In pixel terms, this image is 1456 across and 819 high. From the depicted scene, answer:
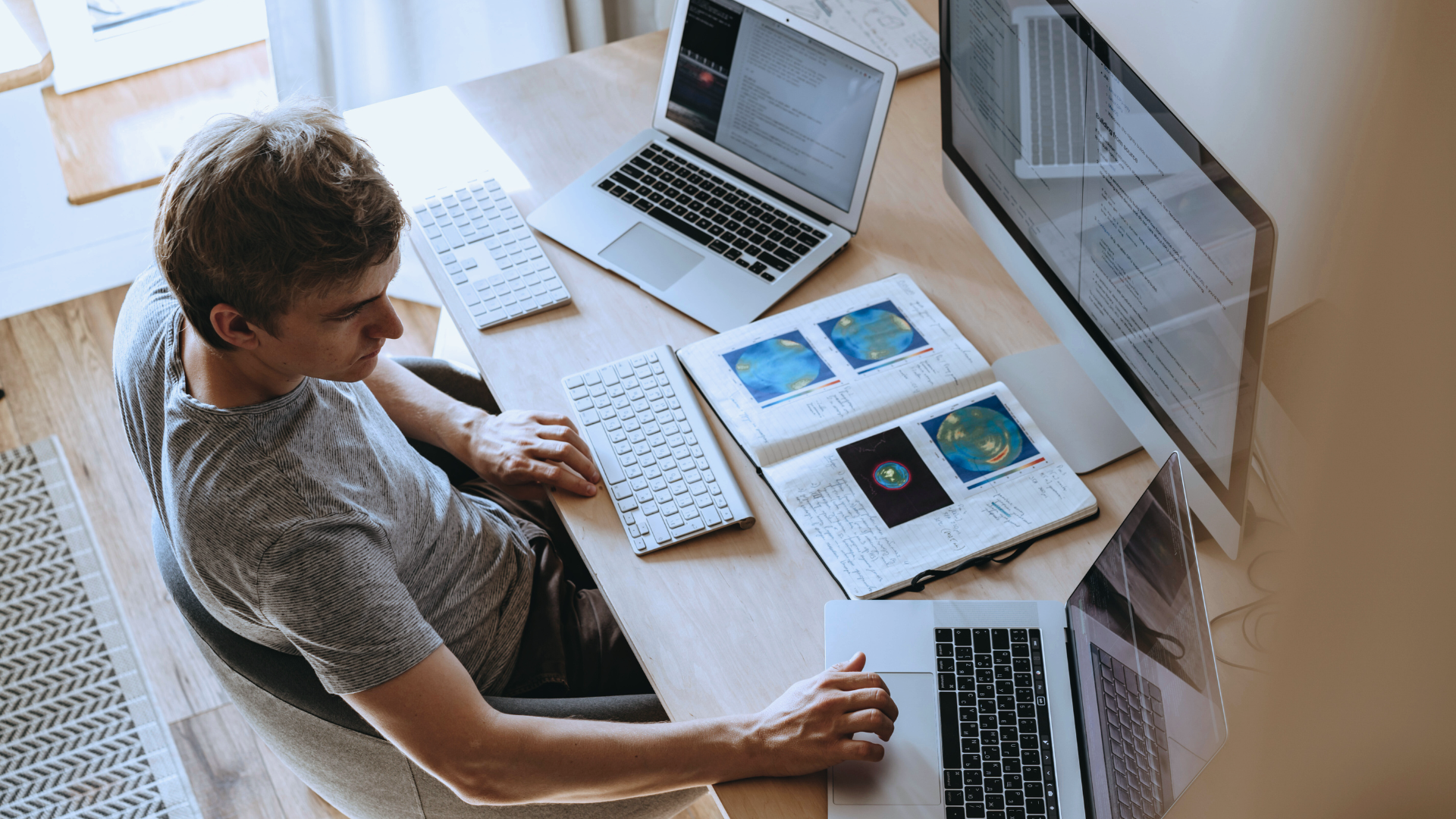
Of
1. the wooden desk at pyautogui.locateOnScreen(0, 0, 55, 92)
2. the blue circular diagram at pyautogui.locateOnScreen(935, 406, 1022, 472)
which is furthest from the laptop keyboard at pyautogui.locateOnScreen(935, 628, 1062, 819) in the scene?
the wooden desk at pyautogui.locateOnScreen(0, 0, 55, 92)

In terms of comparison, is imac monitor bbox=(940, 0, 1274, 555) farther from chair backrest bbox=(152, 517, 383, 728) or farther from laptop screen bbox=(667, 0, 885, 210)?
chair backrest bbox=(152, 517, 383, 728)

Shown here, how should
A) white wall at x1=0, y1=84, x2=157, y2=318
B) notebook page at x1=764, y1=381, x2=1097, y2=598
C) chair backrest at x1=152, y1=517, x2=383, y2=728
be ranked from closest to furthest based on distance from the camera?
1. chair backrest at x1=152, y1=517, x2=383, y2=728
2. notebook page at x1=764, y1=381, x2=1097, y2=598
3. white wall at x1=0, y1=84, x2=157, y2=318

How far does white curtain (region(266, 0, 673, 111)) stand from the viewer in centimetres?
217

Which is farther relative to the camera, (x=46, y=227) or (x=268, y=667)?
(x=46, y=227)

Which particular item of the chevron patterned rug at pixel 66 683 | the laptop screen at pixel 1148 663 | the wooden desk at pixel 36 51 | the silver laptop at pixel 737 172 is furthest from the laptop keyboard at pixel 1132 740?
A: the wooden desk at pixel 36 51

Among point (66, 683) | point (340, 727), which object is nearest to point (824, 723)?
point (340, 727)

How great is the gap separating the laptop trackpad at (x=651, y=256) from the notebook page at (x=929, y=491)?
34 cm

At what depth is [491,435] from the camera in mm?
1341

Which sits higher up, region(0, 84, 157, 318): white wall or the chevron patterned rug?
region(0, 84, 157, 318): white wall

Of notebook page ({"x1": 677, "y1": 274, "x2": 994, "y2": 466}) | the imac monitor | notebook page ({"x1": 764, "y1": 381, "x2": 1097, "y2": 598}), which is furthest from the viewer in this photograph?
notebook page ({"x1": 677, "y1": 274, "x2": 994, "y2": 466})

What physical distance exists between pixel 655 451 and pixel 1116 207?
0.56 m

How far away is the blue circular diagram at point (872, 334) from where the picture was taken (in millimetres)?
1365

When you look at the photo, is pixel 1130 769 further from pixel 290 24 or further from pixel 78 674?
pixel 290 24

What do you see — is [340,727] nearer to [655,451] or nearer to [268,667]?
[268,667]
